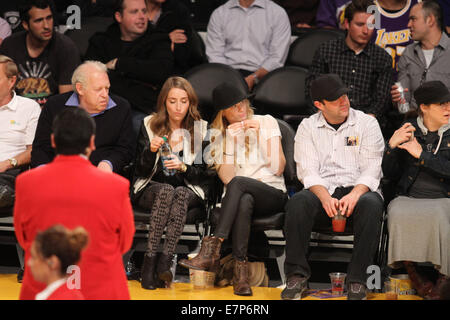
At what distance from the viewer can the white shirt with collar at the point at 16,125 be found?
528 centimetres

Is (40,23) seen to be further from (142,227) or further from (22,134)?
(142,227)

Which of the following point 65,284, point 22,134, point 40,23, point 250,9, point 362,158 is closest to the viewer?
point 65,284

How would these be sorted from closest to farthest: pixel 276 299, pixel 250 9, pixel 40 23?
pixel 276 299
pixel 40 23
pixel 250 9

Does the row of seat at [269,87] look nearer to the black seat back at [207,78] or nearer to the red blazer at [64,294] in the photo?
the black seat back at [207,78]

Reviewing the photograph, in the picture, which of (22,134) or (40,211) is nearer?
(40,211)

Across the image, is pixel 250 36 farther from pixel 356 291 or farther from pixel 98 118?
pixel 356 291

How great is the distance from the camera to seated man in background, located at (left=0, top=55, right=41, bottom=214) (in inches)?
205

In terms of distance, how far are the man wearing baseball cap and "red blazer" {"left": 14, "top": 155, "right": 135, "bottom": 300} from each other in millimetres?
1773

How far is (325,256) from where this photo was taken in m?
5.13

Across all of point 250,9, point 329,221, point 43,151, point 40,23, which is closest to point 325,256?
point 329,221

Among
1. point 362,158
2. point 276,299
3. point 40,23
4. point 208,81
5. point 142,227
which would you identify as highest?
point 40,23

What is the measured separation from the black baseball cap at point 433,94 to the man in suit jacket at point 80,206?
262 cm

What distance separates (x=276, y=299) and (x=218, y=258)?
0.47 metres

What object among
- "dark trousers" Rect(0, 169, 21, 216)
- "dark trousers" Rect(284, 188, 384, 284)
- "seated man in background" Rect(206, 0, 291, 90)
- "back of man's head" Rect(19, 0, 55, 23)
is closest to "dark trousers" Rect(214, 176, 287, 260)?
"dark trousers" Rect(284, 188, 384, 284)
